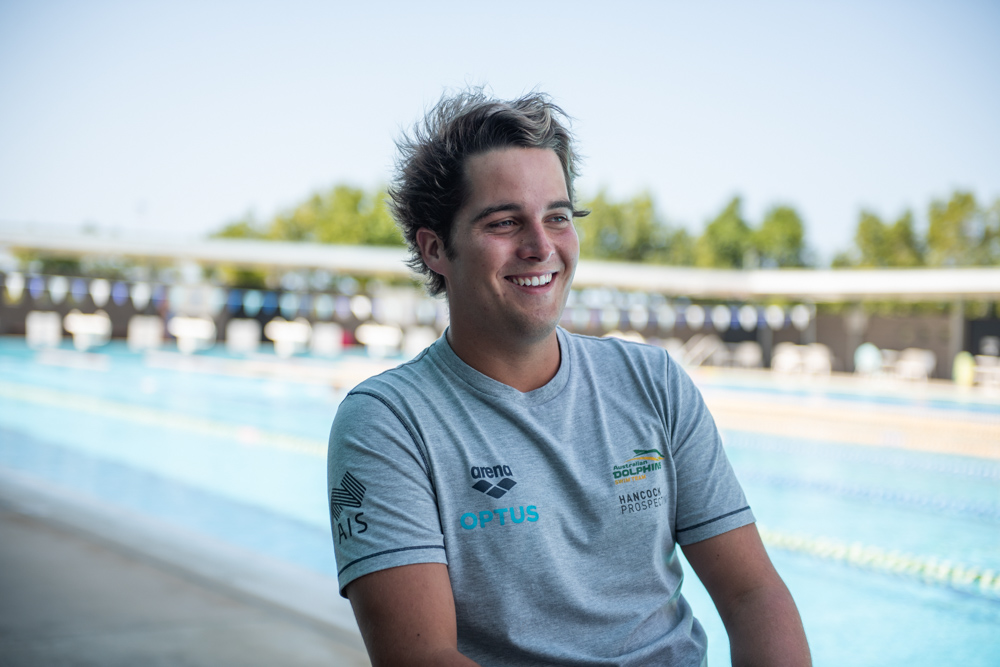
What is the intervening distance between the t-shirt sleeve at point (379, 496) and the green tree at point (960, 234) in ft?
135

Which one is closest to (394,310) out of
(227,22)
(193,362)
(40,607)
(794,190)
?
(193,362)

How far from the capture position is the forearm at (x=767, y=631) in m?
1.19

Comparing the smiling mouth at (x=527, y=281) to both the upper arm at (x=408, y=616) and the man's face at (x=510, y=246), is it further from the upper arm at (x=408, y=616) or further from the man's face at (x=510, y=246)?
Result: the upper arm at (x=408, y=616)

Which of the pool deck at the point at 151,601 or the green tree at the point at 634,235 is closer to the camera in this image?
the pool deck at the point at 151,601

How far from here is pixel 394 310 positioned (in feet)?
71.2

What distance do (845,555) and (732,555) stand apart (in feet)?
14.5

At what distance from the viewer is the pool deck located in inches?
97.2

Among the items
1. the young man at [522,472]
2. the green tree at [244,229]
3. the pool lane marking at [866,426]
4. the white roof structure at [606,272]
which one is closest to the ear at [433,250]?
the young man at [522,472]

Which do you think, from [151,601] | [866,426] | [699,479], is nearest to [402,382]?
[699,479]

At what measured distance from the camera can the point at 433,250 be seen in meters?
1.43

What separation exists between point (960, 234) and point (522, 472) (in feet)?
138

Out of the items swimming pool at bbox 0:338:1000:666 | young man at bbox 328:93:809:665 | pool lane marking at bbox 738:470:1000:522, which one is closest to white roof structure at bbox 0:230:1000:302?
swimming pool at bbox 0:338:1000:666

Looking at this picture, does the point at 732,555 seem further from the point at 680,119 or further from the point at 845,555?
the point at 680,119

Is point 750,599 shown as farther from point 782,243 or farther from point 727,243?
point 782,243
